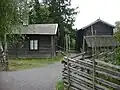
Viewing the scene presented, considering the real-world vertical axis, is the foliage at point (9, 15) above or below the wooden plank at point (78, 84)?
above

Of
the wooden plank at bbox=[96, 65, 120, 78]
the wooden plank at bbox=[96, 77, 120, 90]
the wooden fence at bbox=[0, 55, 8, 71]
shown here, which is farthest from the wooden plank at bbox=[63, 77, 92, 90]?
the wooden fence at bbox=[0, 55, 8, 71]

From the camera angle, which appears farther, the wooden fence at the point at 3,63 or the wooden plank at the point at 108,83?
the wooden fence at the point at 3,63

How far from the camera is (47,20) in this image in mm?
51750

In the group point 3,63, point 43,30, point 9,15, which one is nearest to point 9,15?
point 9,15

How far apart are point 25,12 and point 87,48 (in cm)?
2719

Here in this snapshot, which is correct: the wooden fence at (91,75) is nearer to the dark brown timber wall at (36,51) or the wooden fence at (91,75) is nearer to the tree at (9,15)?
the tree at (9,15)

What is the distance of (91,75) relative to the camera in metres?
9.10

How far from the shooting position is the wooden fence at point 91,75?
Answer: 25.6 ft

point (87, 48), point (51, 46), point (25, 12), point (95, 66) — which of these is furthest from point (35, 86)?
point (87, 48)

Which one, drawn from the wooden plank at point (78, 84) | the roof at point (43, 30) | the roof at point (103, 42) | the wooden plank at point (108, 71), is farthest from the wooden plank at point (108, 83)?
the roof at point (43, 30)

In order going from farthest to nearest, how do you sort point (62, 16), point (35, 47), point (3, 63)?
point (62, 16) → point (35, 47) → point (3, 63)

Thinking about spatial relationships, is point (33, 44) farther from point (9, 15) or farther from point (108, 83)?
point (108, 83)

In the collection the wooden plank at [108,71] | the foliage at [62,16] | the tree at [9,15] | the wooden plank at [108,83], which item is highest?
the foliage at [62,16]

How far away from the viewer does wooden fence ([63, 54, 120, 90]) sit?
25.6ft
